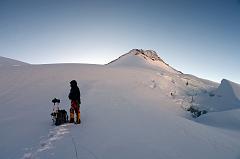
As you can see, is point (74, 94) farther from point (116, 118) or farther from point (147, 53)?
point (147, 53)

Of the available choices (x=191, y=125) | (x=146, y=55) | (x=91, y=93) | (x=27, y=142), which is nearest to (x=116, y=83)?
(x=91, y=93)

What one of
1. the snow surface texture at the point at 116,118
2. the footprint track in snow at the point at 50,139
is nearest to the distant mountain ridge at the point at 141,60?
the snow surface texture at the point at 116,118

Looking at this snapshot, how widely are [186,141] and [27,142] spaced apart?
5.79 meters

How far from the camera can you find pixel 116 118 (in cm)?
1320

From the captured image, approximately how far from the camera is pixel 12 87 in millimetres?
19531

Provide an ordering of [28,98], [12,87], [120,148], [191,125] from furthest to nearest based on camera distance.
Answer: [12,87] < [28,98] < [191,125] < [120,148]

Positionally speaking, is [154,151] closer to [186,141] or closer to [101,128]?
Answer: [186,141]

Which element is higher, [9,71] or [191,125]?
[9,71]

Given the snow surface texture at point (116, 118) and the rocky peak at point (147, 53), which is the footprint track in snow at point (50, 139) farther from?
the rocky peak at point (147, 53)

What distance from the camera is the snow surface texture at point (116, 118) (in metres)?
9.65

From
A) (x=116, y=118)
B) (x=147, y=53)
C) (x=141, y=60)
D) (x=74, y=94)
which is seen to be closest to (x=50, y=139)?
(x=74, y=94)

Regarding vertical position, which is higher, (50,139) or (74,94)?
(74,94)

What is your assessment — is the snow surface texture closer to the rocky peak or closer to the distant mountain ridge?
the distant mountain ridge

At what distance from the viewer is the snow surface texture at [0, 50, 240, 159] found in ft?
31.7
